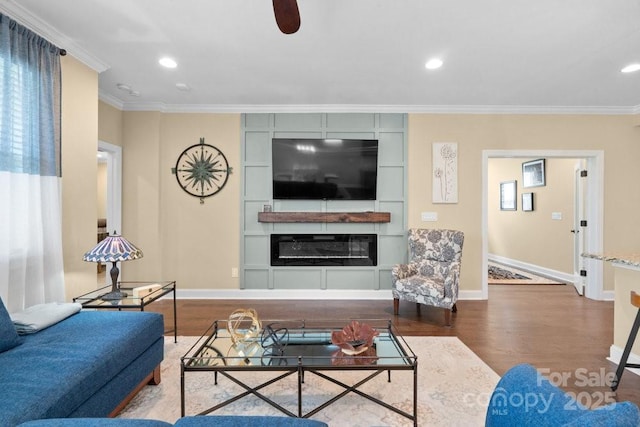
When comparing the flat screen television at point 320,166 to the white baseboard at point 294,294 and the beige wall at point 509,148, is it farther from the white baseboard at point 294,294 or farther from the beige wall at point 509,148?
the white baseboard at point 294,294

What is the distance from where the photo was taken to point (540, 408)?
0.84 m

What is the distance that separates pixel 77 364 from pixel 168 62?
2783 millimetres

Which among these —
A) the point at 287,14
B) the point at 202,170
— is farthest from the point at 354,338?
the point at 202,170

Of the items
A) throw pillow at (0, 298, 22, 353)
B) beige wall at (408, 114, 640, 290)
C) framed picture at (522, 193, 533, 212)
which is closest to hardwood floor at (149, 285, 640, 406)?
beige wall at (408, 114, 640, 290)

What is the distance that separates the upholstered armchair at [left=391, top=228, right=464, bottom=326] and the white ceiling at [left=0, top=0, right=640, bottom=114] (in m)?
1.82

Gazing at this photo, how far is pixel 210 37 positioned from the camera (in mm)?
2664

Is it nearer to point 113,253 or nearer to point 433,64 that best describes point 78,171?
point 113,253

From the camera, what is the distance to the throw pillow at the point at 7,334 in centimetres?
161

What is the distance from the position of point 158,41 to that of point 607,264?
6074mm

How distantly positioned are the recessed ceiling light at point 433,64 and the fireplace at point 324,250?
7.23ft

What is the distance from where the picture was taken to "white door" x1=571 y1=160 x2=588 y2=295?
4.67 metres

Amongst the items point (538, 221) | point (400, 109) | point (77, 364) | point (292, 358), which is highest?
point (400, 109)

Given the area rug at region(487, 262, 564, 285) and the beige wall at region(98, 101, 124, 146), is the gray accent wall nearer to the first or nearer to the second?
the beige wall at region(98, 101, 124, 146)

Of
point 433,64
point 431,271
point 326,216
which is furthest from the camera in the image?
point 326,216
